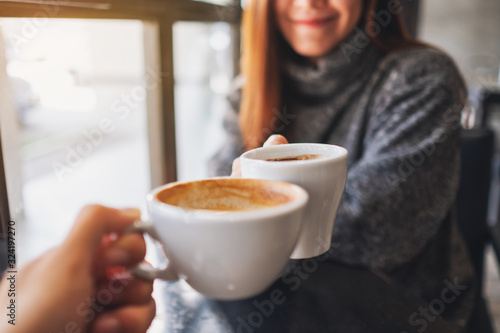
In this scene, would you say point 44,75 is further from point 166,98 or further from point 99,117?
point 166,98

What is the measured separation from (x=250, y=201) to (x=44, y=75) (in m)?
0.55

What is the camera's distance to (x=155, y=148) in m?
1.25

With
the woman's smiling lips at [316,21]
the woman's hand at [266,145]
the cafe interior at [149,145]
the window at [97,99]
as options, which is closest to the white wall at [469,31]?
the cafe interior at [149,145]

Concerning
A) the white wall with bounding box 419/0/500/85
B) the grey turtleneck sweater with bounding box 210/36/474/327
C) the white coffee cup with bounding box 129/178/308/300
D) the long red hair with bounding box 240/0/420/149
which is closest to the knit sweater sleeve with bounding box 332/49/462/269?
the grey turtleneck sweater with bounding box 210/36/474/327

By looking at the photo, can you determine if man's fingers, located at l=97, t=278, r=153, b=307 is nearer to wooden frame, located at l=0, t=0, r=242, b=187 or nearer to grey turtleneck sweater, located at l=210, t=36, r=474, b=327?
grey turtleneck sweater, located at l=210, t=36, r=474, b=327

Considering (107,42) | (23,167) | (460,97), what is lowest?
(23,167)

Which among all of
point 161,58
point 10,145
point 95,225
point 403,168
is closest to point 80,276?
point 95,225

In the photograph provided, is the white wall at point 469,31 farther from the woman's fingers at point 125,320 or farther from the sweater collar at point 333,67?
the woman's fingers at point 125,320

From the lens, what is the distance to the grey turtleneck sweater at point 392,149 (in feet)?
2.52

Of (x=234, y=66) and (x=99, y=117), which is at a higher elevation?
(x=234, y=66)

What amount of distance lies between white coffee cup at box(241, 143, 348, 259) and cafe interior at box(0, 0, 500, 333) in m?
0.07

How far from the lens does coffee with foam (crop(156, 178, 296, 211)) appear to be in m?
0.36

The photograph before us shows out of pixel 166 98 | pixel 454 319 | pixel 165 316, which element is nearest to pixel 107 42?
pixel 166 98

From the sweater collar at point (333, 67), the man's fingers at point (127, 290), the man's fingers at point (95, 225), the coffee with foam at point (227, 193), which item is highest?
the sweater collar at point (333, 67)
